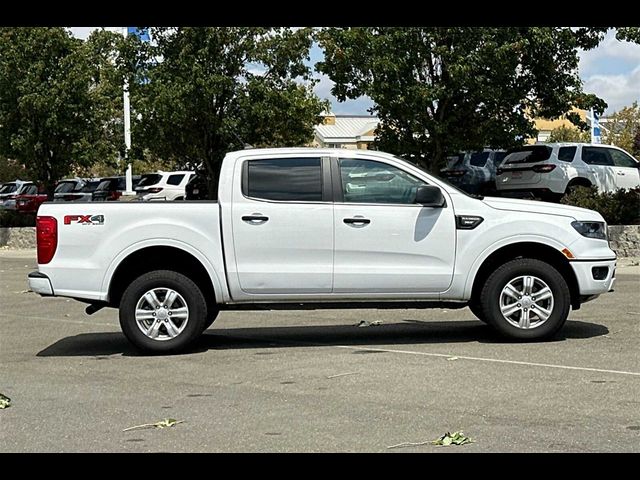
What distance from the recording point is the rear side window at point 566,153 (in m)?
24.4

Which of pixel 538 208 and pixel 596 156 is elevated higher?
pixel 596 156

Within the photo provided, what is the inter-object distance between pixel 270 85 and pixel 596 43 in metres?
8.48

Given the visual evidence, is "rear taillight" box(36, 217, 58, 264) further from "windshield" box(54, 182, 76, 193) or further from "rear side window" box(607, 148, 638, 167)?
"windshield" box(54, 182, 76, 193)

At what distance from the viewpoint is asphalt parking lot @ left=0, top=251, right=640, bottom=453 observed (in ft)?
21.6

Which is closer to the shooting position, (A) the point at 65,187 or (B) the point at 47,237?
(B) the point at 47,237

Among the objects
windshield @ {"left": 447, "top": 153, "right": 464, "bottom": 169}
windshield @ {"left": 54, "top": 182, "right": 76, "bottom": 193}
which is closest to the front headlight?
windshield @ {"left": 447, "top": 153, "right": 464, "bottom": 169}

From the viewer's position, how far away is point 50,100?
29875mm

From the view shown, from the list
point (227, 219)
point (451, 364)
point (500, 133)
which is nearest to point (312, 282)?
point (227, 219)

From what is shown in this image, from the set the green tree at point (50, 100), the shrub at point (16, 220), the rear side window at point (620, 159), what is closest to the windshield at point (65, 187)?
the green tree at point (50, 100)

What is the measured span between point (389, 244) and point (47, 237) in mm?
3271

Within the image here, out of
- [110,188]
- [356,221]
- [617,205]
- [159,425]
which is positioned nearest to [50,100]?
[110,188]

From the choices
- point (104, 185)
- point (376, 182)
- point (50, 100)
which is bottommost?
point (104, 185)

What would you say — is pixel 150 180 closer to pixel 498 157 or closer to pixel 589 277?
pixel 498 157
